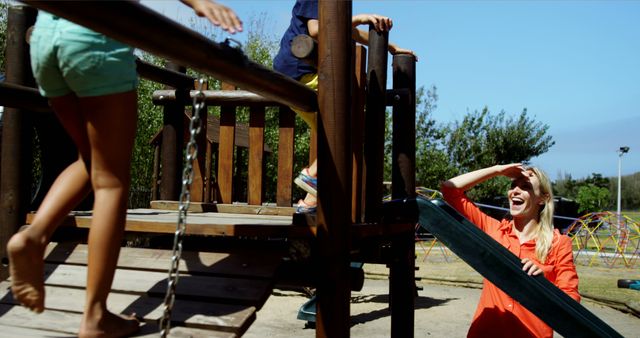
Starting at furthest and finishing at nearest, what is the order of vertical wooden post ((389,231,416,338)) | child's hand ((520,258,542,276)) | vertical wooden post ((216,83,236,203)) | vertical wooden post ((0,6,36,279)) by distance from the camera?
vertical wooden post ((216,83,236,203)), vertical wooden post ((389,231,416,338)), child's hand ((520,258,542,276)), vertical wooden post ((0,6,36,279))

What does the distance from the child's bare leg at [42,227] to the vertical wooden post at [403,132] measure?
2210 mm

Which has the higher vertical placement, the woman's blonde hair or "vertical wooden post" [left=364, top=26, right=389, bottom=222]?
"vertical wooden post" [left=364, top=26, right=389, bottom=222]

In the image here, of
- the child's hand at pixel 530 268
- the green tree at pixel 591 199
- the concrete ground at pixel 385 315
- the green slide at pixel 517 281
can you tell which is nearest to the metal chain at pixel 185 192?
the green slide at pixel 517 281

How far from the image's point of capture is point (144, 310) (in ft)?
8.27

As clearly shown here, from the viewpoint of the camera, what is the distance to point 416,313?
8047 mm

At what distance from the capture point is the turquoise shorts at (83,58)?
2.14 metres

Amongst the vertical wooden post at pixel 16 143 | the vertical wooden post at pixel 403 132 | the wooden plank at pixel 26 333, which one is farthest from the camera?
the vertical wooden post at pixel 403 132

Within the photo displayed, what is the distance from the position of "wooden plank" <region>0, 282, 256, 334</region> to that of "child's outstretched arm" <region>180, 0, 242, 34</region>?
1010 mm

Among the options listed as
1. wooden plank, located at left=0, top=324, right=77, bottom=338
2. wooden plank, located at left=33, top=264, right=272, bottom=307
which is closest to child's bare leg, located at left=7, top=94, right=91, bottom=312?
wooden plank, located at left=0, top=324, right=77, bottom=338

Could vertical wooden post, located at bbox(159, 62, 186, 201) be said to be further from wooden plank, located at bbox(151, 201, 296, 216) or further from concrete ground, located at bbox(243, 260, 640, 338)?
concrete ground, located at bbox(243, 260, 640, 338)

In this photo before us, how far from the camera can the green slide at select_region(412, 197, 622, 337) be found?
3537 mm

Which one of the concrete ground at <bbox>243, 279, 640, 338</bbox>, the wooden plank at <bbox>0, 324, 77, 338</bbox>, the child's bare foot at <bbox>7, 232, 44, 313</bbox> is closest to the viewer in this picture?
the child's bare foot at <bbox>7, 232, 44, 313</bbox>

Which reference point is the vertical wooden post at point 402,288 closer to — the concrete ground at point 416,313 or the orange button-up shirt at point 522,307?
the orange button-up shirt at point 522,307

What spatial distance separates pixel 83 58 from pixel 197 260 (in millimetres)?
1110
